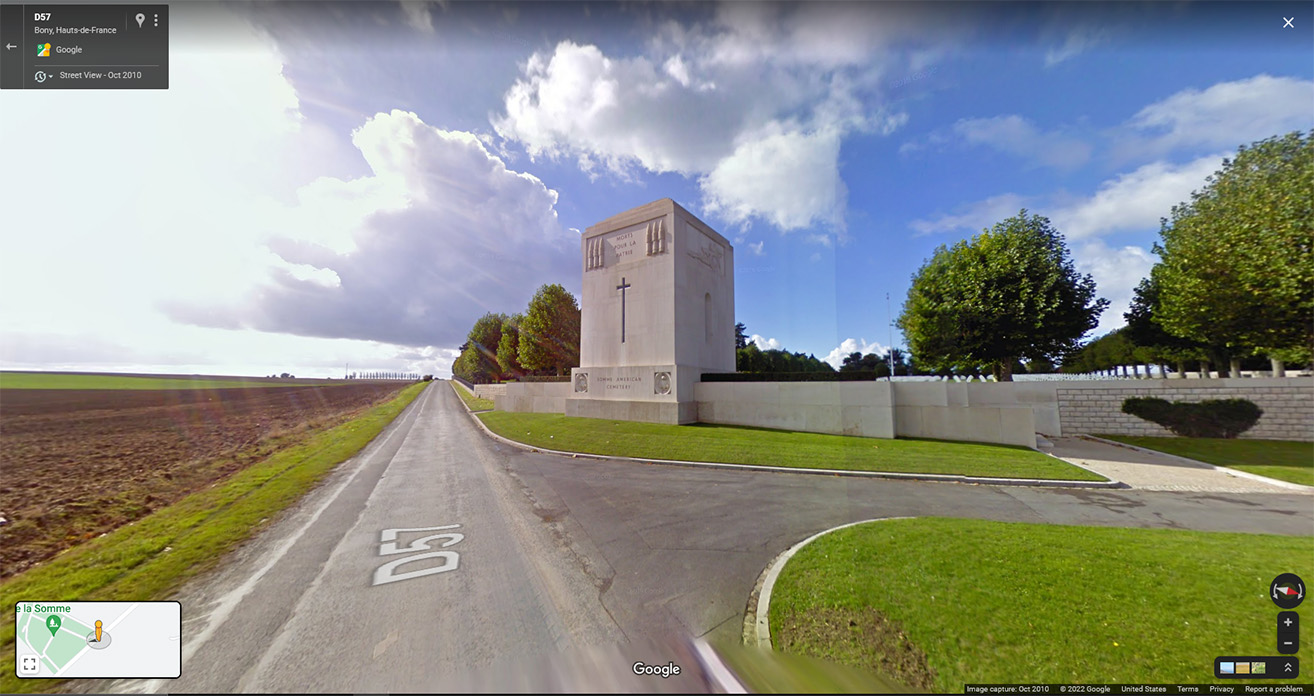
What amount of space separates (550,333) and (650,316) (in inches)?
697

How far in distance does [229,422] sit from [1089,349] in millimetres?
80290

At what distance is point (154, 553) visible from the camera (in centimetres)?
500

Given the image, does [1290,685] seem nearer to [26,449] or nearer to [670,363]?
[670,363]

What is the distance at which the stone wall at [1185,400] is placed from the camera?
14.6m

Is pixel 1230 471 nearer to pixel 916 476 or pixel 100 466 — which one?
pixel 916 476

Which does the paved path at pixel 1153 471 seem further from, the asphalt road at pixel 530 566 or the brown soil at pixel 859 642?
the brown soil at pixel 859 642

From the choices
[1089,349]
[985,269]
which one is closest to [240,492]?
[985,269]

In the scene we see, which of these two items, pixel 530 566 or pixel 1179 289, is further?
pixel 1179 289

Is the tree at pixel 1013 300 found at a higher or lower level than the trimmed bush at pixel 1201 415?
higher

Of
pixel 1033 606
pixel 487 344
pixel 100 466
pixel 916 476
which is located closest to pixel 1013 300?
pixel 916 476

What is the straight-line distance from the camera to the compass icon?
10.4 ft

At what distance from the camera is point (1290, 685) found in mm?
2754

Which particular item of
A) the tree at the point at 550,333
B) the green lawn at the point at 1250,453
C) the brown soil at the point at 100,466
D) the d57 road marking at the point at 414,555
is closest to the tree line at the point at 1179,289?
the green lawn at the point at 1250,453

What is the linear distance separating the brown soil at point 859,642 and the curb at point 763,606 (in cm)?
14
